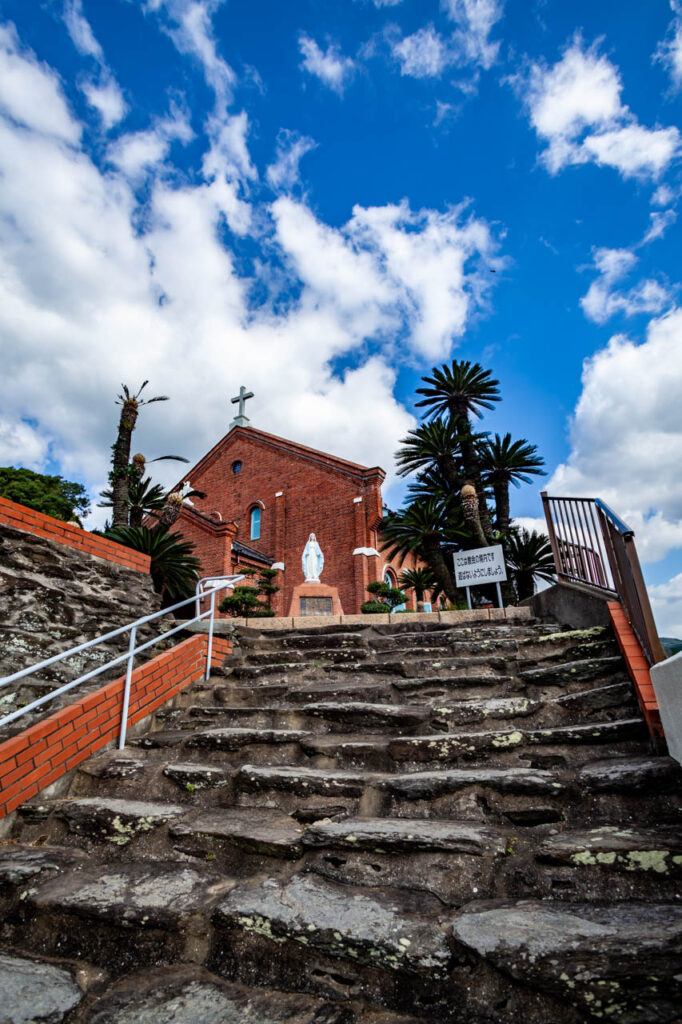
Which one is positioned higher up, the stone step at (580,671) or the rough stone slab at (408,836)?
the stone step at (580,671)

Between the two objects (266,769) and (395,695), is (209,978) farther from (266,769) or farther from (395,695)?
(395,695)

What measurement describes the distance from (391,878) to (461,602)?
1413 centimetres

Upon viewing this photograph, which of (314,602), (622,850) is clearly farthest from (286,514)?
(622,850)

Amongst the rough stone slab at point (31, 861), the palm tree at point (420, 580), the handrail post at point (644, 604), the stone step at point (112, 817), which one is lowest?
the rough stone slab at point (31, 861)

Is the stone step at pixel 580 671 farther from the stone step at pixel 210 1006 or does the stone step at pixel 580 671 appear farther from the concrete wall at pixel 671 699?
the stone step at pixel 210 1006

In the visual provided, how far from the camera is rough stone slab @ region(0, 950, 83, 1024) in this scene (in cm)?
168

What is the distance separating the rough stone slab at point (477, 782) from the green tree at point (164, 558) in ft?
23.5

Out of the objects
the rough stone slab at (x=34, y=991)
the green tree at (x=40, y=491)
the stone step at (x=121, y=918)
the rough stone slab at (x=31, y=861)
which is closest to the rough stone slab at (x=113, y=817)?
the rough stone slab at (x=31, y=861)

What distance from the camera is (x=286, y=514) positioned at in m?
20.8

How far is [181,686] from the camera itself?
4703 mm

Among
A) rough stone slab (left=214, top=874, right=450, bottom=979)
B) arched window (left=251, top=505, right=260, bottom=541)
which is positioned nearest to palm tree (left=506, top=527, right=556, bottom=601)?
arched window (left=251, top=505, right=260, bottom=541)

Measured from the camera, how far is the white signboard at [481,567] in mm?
9883

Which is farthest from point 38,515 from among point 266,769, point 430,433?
point 430,433

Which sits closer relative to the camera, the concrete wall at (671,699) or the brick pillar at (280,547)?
the concrete wall at (671,699)
